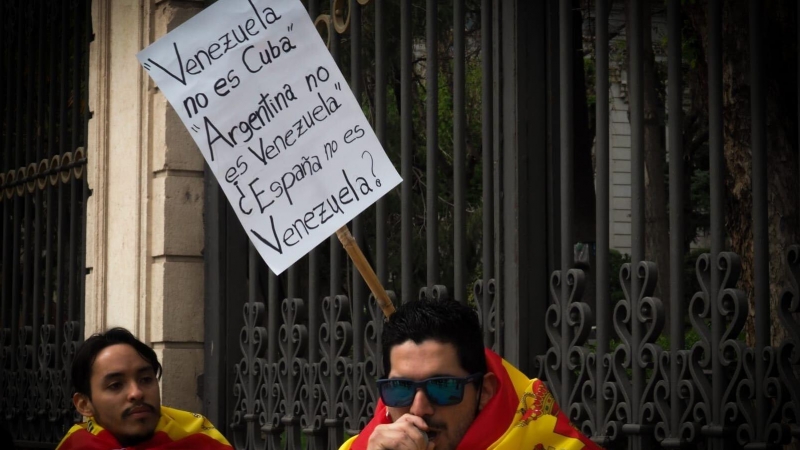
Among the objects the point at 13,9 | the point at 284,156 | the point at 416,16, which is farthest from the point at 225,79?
the point at 416,16

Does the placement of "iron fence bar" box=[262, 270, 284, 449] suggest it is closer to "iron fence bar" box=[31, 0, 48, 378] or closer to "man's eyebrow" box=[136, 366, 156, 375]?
"man's eyebrow" box=[136, 366, 156, 375]

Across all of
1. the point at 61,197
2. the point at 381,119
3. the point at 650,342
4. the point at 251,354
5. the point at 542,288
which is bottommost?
the point at 251,354

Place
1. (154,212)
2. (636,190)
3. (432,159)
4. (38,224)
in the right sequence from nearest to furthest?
1. (636,190)
2. (432,159)
3. (154,212)
4. (38,224)

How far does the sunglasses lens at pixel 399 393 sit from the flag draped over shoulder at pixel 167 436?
1919 mm

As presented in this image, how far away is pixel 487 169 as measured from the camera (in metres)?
4.68

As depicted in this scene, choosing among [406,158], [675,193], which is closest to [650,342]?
[675,193]

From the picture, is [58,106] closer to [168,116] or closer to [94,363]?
[168,116]

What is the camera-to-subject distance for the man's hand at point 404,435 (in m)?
3.13

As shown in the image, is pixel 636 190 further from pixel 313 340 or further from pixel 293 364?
pixel 293 364

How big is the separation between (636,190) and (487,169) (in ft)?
2.40

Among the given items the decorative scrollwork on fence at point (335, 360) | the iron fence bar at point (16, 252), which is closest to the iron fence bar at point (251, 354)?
the decorative scrollwork on fence at point (335, 360)

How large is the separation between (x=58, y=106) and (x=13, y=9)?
2.71ft

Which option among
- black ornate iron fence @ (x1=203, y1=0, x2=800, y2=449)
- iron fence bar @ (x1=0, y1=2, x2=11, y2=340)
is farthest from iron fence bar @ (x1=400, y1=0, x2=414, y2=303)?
iron fence bar @ (x1=0, y1=2, x2=11, y2=340)

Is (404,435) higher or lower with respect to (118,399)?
higher
